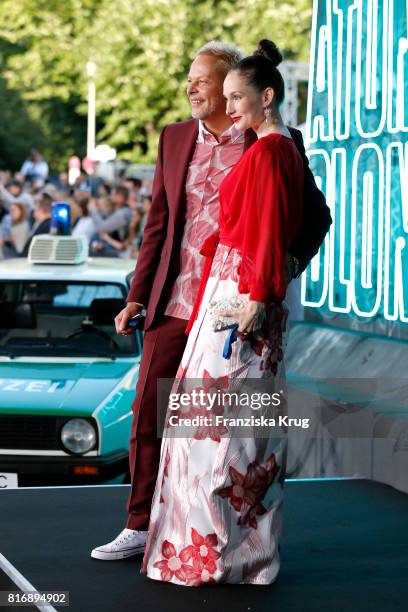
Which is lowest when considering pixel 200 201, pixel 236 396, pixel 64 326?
pixel 236 396

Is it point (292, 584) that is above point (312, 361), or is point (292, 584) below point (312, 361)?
below

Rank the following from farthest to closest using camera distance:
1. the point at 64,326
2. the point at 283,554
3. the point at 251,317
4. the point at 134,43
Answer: the point at 134,43, the point at 64,326, the point at 283,554, the point at 251,317

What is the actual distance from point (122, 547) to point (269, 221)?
1.39m

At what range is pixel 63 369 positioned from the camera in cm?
812

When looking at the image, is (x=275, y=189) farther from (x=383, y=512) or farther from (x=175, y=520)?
(x=383, y=512)

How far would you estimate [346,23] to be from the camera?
344 inches

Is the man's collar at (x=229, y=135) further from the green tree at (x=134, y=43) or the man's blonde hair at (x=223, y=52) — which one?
the green tree at (x=134, y=43)

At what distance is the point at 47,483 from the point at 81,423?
353 millimetres

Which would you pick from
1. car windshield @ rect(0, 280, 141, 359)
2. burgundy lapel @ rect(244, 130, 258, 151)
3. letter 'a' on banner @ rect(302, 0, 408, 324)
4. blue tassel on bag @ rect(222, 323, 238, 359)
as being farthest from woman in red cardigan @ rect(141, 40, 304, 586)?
car windshield @ rect(0, 280, 141, 359)

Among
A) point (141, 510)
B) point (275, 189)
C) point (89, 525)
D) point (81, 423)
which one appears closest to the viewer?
point (275, 189)

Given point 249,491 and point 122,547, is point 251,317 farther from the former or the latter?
point 122,547

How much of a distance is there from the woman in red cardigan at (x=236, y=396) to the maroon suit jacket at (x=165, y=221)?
30cm

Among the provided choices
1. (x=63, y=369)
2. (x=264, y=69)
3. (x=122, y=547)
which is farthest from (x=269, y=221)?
(x=63, y=369)

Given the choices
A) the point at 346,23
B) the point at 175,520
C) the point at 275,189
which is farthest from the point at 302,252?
the point at 346,23
